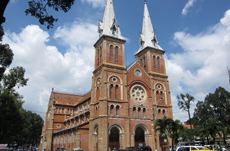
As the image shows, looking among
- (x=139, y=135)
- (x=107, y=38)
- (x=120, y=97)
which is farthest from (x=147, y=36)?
(x=139, y=135)

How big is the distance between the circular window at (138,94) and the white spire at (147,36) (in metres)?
11.6

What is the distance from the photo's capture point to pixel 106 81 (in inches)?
1467

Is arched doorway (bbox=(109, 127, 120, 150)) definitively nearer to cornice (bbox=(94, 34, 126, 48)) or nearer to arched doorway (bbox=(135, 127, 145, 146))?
arched doorway (bbox=(135, 127, 145, 146))

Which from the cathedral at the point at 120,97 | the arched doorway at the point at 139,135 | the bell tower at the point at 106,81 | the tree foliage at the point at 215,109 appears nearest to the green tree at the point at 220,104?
the tree foliage at the point at 215,109

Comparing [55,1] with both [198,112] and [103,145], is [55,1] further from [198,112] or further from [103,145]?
[198,112]

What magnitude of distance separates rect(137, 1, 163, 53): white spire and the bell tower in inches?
301

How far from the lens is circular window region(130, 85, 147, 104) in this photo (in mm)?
39862

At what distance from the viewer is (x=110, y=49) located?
41125 mm

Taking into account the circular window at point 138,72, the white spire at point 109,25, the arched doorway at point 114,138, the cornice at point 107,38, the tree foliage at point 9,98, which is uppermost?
the white spire at point 109,25

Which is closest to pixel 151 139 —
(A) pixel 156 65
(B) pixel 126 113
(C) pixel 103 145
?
(B) pixel 126 113

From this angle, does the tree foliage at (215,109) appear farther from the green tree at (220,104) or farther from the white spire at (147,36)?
the white spire at (147,36)

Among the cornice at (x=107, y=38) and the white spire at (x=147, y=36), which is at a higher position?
the white spire at (x=147, y=36)

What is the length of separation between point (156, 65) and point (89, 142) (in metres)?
23.0

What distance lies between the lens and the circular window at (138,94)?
39.9 metres
